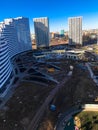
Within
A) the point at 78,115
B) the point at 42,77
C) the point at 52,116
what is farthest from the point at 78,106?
the point at 42,77

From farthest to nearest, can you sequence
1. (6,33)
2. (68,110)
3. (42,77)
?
(6,33) → (42,77) → (68,110)

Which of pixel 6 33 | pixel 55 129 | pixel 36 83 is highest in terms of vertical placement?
pixel 6 33

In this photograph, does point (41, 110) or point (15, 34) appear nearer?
point (41, 110)

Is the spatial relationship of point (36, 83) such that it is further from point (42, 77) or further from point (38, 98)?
point (38, 98)

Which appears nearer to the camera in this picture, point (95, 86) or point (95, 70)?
point (95, 86)

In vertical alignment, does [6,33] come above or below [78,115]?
above

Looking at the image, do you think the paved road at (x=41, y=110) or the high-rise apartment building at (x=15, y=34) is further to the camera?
the high-rise apartment building at (x=15, y=34)

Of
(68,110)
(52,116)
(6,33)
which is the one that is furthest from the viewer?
(6,33)

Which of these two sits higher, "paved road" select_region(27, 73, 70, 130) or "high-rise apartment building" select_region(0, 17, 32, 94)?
"high-rise apartment building" select_region(0, 17, 32, 94)

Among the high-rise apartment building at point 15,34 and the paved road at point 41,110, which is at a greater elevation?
the high-rise apartment building at point 15,34

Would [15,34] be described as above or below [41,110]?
above

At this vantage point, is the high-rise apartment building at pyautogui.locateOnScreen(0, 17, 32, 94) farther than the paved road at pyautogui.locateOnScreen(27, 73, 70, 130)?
Yes
